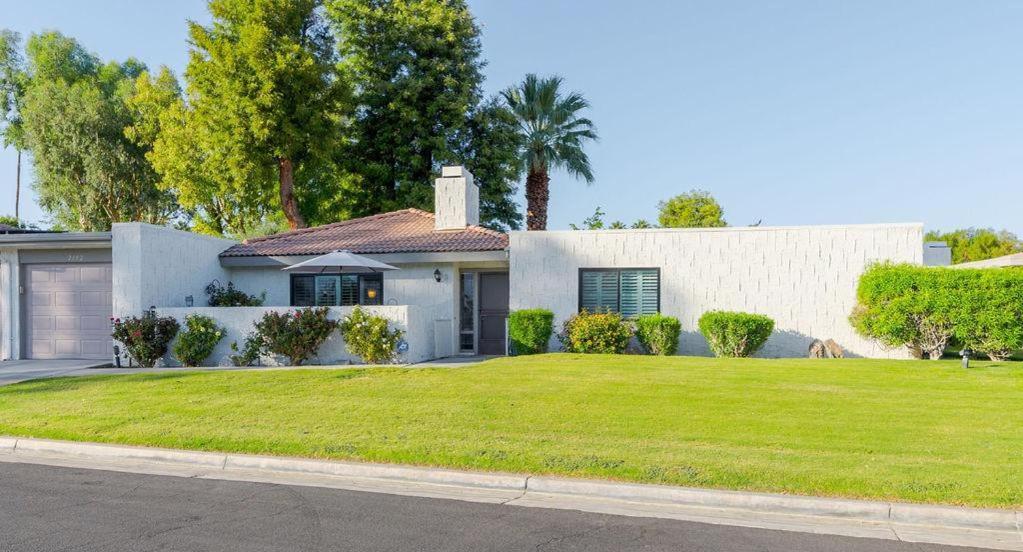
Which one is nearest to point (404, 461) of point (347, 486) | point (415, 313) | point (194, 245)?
point (347, 486)

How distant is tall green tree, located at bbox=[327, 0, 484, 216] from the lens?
94.3 ft

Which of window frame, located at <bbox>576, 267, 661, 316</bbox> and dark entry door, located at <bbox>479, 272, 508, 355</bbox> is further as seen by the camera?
dark entry door, located at <bbox>479, 272, 508, 355</bbox>

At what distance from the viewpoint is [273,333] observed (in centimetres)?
1536

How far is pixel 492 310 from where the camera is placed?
60.8ft

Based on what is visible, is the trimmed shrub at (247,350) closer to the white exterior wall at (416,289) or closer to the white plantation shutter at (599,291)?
the white exterior wall at (416,289)

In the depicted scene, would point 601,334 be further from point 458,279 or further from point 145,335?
point 145,335

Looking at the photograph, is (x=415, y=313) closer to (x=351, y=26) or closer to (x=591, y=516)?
(x=591, y=516)

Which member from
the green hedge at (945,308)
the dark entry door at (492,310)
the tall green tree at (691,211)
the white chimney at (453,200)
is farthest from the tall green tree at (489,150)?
the tall green tree at (691,211)

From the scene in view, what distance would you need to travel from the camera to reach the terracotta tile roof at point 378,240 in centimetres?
1753

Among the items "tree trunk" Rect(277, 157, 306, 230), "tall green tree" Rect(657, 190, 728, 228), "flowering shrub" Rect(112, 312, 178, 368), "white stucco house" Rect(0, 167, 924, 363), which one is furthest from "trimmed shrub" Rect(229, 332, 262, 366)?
"tall green tree" Rect(657, 190, 728, 228)

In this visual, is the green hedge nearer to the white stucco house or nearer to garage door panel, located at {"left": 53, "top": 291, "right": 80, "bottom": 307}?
the white stucco house

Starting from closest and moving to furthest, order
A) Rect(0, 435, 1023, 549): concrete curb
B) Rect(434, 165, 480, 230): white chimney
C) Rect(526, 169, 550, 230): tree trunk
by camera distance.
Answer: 1. Rect(0, 435, 1023, 549): concrete curb
2. Rect(434, 165, 480, 230): white chimney
3. Rect(526, 169, 550, 230): tree trunk

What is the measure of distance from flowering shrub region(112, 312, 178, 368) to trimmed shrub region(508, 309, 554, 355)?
7.57 metres

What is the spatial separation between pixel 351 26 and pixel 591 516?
27.6 meters
